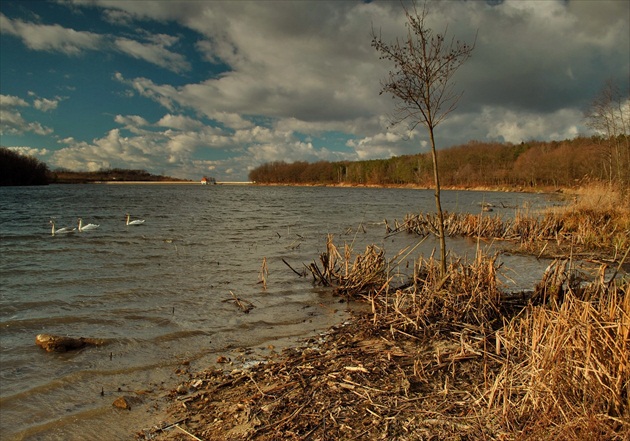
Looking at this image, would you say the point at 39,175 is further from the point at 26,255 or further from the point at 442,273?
the point at 442,273

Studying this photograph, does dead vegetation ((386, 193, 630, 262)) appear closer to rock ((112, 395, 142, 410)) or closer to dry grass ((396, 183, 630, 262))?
dry grass ((396, 183, 630, 262))

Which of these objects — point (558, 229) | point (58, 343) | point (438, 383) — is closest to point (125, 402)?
point (58, 343)

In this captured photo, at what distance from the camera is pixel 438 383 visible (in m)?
3.74

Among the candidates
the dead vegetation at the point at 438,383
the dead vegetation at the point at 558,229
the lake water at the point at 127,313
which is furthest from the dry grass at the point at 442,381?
the dead vegetation at the point at 558,229

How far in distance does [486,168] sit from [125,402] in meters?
98.9

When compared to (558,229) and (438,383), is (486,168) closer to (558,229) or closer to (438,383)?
(558,229)

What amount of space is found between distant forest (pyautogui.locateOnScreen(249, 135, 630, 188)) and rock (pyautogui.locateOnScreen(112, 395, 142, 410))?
22.5 metres

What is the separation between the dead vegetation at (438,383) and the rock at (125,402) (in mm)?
496

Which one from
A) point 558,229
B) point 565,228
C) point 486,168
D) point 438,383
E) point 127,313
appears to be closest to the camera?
Answer: point 438,383

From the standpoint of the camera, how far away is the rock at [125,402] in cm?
413

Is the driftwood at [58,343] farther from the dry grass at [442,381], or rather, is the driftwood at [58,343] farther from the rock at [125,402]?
the dry grass at [442,381]

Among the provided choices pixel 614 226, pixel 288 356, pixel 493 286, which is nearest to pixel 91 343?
pixel 288 356

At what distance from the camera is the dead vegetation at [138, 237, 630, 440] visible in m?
2.71

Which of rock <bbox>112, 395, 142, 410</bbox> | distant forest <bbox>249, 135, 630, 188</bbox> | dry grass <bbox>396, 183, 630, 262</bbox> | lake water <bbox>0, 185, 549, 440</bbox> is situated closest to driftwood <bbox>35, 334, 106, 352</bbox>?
lake water <bbox>0, 185, 549, 440</bbox>
